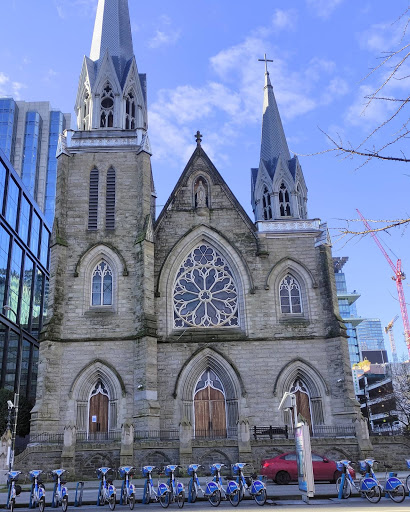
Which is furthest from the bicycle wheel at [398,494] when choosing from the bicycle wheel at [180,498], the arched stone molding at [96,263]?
the arched stone molding at [96,263]

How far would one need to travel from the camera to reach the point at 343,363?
2653 centimetres

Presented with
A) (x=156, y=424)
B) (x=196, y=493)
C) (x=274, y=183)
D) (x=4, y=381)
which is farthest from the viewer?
(x=4, y=381)

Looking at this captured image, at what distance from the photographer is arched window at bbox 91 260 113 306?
28094 mm

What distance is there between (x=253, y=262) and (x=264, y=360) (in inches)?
218

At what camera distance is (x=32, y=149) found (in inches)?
3848

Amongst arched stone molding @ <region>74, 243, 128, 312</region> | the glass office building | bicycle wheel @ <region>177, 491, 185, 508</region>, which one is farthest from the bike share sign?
the glass office building

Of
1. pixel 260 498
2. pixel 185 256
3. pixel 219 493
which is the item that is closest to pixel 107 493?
pixel 219 493

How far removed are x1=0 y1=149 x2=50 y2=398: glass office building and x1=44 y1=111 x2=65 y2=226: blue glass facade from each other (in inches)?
1593

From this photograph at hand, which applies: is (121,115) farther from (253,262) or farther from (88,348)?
(88,348)

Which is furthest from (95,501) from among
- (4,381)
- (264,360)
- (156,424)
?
(4,381)

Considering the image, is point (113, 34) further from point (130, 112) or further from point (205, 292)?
point (205, 292)

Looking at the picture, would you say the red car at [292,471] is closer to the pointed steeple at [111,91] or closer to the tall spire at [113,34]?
the pointed steeple at [111,91]

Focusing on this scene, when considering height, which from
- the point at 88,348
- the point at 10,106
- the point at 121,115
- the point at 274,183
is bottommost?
the point at 88,348

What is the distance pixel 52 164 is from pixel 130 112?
7085cm
